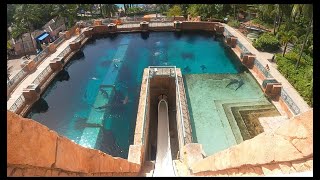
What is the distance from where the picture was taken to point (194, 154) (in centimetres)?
1374

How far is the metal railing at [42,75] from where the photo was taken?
24.2m

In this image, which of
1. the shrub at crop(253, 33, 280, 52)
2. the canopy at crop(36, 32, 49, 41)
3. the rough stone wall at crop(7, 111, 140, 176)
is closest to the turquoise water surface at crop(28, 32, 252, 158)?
the shrub at crop(253, 33, 280, 52)

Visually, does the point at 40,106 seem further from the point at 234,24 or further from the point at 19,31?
the point at 234,24

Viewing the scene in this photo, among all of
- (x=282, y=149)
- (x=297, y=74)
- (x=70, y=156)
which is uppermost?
(x=282, y=149)

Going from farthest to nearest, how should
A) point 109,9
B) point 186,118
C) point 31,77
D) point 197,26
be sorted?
1. point 109,9
2. point 197,26
3. point 31,77
4. point 186,118

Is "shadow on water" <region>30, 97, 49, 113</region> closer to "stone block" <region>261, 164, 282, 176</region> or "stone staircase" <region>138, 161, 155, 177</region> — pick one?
"stone staircase" <region>138, 161, 155, 177</region>

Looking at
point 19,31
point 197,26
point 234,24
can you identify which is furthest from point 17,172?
point 234,24

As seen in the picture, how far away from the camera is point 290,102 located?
19766mm

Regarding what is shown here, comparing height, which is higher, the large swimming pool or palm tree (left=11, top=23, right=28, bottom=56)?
palm tree (left=11, top=23, right=28, bottom=56)

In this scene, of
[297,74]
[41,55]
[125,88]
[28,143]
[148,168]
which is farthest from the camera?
[41,55]

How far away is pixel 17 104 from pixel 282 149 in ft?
68.6

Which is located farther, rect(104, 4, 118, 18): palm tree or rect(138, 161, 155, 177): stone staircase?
rect(104, 4, 118, 18): palm tree

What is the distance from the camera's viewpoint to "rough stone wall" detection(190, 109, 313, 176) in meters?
4.30

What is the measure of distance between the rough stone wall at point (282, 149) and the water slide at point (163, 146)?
33.1 feet
